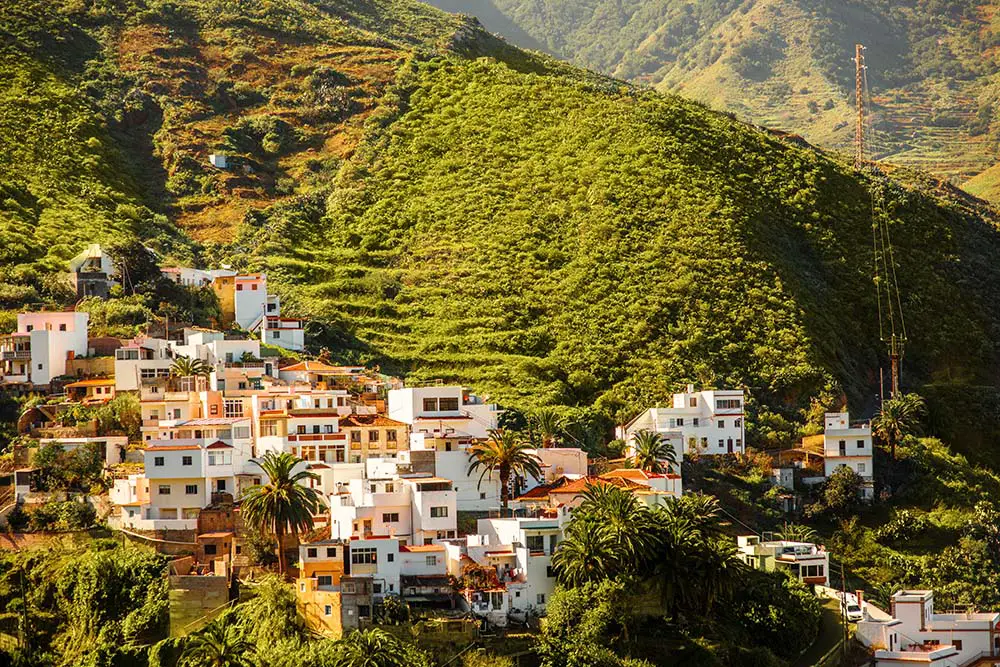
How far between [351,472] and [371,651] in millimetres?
14279

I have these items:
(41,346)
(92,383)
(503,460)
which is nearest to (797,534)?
(503,460)

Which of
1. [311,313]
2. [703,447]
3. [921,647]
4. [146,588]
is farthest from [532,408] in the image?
[146,588]

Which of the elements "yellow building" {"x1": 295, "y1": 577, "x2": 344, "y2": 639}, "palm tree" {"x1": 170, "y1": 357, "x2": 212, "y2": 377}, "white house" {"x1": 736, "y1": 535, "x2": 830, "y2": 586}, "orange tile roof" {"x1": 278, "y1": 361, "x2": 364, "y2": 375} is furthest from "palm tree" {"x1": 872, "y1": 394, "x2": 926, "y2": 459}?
"yellow building" {"x1": 295, "y1": 577, "x2": 344, "y2": 639}

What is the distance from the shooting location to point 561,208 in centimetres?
10712

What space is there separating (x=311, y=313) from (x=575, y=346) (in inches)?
547

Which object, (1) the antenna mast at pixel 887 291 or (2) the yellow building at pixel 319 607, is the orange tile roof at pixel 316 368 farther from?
(1) the antenna mast at pixel 887 291

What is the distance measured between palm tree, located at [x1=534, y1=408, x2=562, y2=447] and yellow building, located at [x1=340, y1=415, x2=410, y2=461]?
7.06 meters

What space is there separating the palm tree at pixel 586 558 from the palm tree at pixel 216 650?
10.6 metres

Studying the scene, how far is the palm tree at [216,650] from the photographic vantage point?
50.1 m

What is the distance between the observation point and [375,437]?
68312 mm

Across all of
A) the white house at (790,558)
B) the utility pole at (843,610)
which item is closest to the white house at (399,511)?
the white house at (790,558)

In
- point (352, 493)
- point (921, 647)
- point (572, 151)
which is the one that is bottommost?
point (921, 647)

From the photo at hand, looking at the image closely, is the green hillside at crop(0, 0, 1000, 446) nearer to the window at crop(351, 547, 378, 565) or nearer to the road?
the road

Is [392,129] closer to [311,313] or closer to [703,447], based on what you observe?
[311,313]
